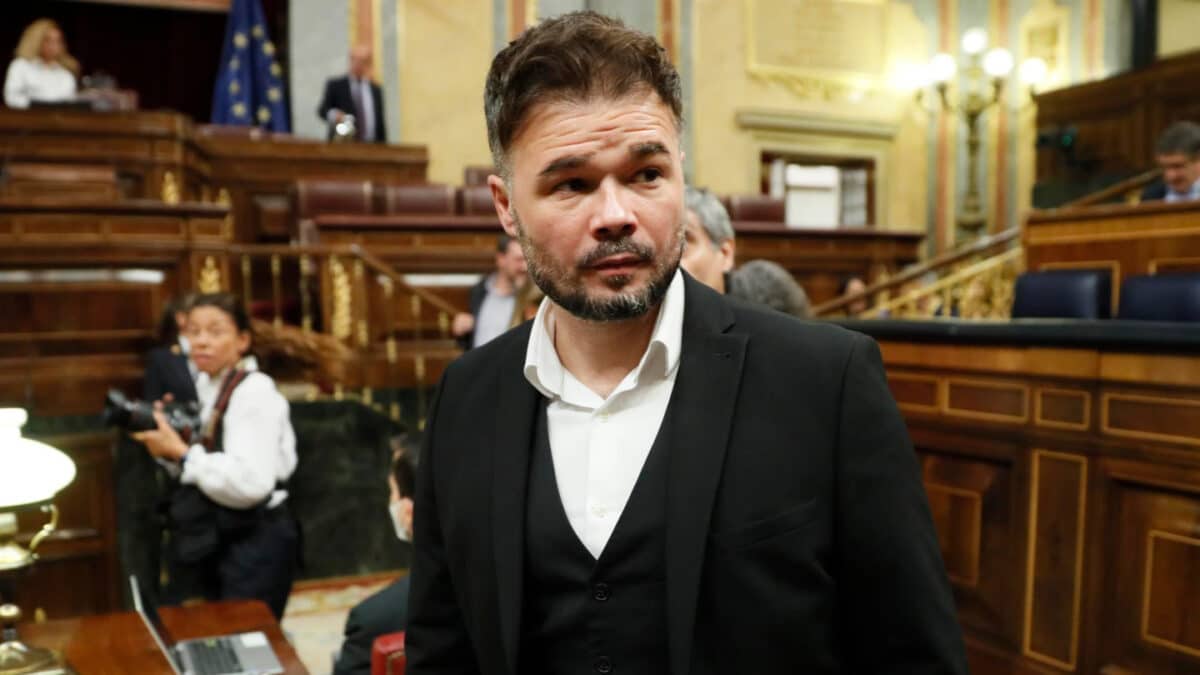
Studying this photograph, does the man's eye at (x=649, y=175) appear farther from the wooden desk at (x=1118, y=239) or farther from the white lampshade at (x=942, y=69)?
the white lampshade at (x=942, y=69)

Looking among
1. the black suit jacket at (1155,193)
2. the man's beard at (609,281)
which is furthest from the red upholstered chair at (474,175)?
the man's beard at (609,281)

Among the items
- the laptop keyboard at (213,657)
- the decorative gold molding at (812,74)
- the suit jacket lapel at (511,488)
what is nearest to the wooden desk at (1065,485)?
the suit jacket lapel at (511,488)

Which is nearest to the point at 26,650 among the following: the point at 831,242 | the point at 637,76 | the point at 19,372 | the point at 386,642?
the point at 386,642

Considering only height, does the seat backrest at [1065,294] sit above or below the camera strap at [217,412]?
above

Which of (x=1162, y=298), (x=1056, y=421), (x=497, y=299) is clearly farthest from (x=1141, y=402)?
(x=497, y=299)

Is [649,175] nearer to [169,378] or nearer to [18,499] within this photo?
[18,499]

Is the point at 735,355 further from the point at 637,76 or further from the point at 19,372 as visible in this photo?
the point at 19,372

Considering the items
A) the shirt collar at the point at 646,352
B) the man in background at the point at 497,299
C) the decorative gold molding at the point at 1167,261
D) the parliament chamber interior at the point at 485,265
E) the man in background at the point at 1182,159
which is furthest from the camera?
the man in background at the point at 1182,159

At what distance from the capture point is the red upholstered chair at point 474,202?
6.91m

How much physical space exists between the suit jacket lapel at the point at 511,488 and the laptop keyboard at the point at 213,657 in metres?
1.14

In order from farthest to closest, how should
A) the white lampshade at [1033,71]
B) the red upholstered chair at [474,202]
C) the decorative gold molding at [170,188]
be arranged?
the white lampshade at [1033,71]
the red upholstered chair at [474,202]
the decorative gold molding at [170,188]

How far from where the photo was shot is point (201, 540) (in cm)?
268

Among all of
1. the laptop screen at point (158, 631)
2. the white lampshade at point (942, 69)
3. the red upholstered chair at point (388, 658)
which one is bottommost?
the laptop screen at point (158, 631)

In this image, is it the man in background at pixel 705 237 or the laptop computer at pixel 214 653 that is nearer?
the laptop computer at pixel 214 653
